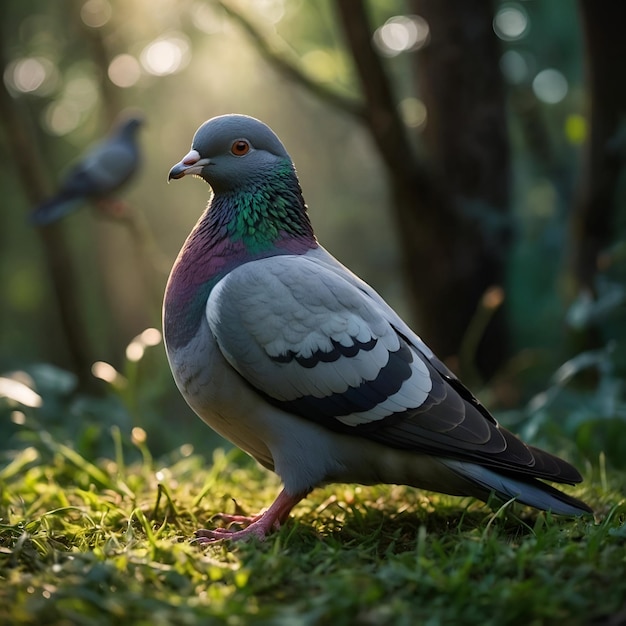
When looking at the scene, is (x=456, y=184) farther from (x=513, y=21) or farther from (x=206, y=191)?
(x=206, y=191)

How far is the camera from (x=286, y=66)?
5.40 meters

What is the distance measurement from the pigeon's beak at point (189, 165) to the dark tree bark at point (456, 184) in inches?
109

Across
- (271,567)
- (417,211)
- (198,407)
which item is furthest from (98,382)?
(271,567)

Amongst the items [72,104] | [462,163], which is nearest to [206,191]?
[72,104]

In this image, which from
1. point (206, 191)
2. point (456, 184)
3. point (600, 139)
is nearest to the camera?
point (600, 139)

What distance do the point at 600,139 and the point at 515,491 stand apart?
355 cm

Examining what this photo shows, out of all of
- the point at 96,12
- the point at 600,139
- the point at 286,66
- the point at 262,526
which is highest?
the point at 96,12

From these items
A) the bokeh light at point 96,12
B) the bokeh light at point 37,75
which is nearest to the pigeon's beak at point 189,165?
the bokeh light at point 96,12

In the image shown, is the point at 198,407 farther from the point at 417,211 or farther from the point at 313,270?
the point at 417,211

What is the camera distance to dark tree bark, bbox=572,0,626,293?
5.36 meters

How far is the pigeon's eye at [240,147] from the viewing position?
10.7ft

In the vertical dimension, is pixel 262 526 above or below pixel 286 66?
below

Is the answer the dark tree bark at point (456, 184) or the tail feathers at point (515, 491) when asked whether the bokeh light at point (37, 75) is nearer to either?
the dark tree bark at point (456, 184)

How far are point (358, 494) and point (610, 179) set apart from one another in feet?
11.2
